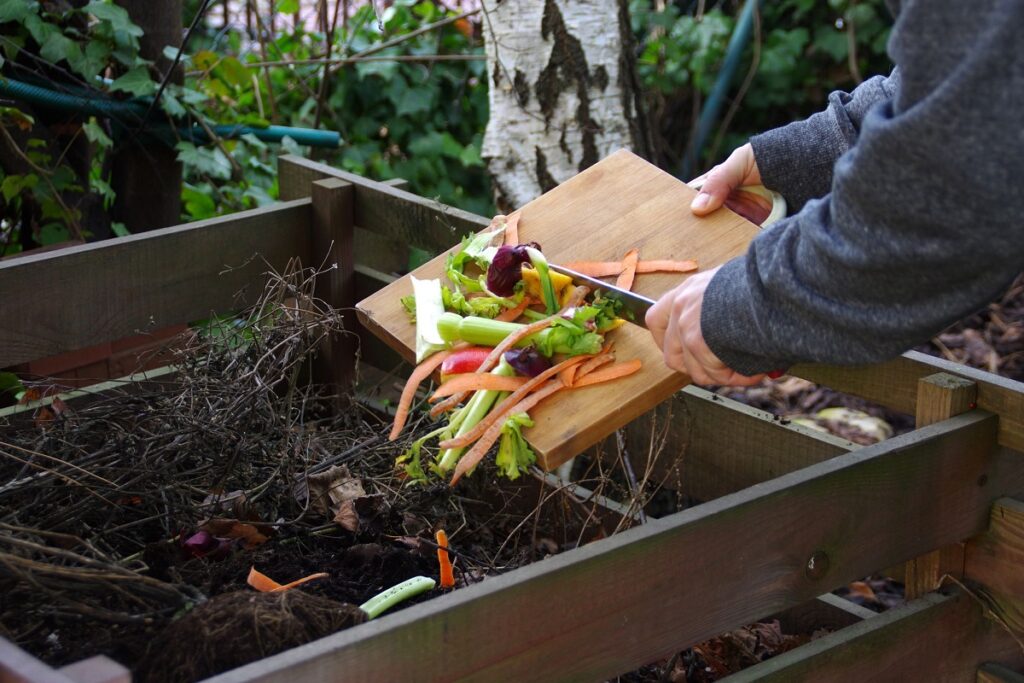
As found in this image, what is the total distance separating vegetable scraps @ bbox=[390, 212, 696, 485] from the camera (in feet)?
7.28

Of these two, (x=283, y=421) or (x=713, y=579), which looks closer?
(x=713, y=579)

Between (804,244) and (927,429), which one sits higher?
(804,244)

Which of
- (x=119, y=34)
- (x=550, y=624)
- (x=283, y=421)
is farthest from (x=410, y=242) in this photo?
(x=550, y=624)

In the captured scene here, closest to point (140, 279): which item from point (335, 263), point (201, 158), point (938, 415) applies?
point (335, 263)

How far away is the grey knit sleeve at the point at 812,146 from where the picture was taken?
243cm

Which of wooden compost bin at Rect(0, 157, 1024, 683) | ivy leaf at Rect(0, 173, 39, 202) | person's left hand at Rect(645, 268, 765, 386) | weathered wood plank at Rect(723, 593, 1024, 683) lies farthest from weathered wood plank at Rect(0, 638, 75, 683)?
ivy leaf at Rect(0, 173, 39, 202)

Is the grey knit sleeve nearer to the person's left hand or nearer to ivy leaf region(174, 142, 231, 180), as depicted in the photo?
the person's left hand

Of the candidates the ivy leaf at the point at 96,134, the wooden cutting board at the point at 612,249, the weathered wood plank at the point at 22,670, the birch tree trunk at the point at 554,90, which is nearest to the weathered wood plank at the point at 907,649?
the wooden cutting board at the point at 612,249

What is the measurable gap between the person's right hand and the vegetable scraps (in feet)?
0.59

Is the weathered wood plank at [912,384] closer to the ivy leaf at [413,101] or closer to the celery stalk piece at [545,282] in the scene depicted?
the celery stalk piece at [545,282]

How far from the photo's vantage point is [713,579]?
1.94m

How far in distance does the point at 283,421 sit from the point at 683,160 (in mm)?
4835

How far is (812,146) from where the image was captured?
246 cm

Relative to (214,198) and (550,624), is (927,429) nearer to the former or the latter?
(550,624)
